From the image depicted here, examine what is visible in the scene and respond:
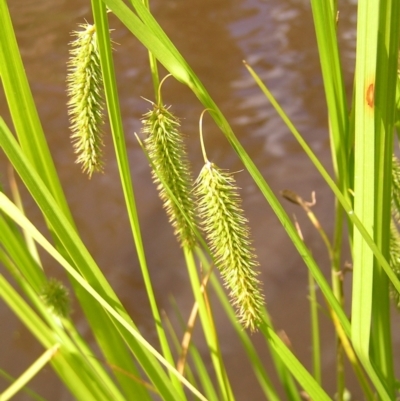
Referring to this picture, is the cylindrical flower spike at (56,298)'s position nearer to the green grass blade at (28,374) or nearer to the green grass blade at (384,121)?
the green grass blade at (28,374)

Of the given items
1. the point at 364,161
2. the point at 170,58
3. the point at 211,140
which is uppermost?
the point at 170,58

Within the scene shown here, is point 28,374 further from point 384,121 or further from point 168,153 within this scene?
point 384,121

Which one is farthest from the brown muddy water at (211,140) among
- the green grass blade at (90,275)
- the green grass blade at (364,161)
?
the green grass blade at (364,161)

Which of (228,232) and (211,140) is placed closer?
(228,232)

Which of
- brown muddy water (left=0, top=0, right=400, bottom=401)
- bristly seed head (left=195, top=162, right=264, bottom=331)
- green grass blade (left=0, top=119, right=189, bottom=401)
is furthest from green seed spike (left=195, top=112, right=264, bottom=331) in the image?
brown muddy water (left=0, top=0, right=400, bottom=401)

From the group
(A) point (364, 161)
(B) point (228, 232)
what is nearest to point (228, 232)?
(B) point (228, 232)

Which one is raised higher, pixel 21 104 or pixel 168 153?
pixel 21 104

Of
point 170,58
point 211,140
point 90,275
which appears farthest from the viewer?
point 211,140

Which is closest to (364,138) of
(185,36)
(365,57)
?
(365,57)

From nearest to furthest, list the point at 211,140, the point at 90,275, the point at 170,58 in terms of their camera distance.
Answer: the point at 170,58 < the point at 90,275 < the point at 211,140

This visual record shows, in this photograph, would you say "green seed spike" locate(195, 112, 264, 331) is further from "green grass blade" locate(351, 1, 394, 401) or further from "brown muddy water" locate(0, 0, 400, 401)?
"brown muddy water" locate(0, 0, 400, 401)
